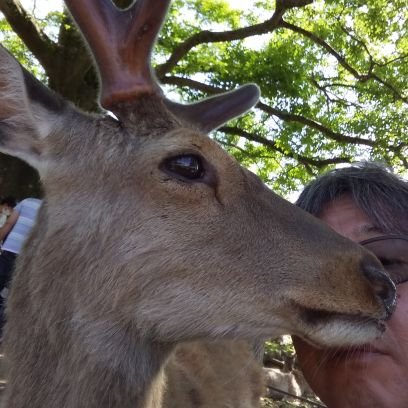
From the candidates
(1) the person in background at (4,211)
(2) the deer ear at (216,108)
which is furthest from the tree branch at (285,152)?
(2) the deer ear at (216,108)

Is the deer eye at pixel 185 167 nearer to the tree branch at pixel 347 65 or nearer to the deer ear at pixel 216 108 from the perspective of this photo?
the deer ear at pixel 216 108

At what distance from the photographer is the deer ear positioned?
3.52 metres

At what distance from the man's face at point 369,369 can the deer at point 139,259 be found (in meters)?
0.13

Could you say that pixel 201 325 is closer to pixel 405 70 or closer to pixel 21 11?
pixel 21 11

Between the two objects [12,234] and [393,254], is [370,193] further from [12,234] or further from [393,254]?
[12,234]

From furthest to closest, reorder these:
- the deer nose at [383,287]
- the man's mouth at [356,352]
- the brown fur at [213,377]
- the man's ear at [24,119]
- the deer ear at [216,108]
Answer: the brown fur at [213,377] → the deer ear at [216,108] → the man's ear at [24,119] → the man's mouth at [356,352] → the deer nose at [383,287]

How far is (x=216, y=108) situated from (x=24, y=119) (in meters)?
1.34

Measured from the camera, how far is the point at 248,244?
104 inches

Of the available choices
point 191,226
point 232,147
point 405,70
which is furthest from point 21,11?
point 191,226

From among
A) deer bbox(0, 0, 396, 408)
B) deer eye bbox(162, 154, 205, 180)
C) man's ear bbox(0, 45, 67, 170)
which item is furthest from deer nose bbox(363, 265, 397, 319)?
man's ear bbox(0, 45, 67, 170)

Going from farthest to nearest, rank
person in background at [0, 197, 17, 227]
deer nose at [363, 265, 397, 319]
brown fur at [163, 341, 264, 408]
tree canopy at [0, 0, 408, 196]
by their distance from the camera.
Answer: tree canopy at [0, 0, 408, 196], person in background at [0, 197, 17, 227], brown fur at [163, 341, 264, 408], deer nose at [363, 265, 397, 319]

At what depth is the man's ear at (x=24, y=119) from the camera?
2943 millimetres

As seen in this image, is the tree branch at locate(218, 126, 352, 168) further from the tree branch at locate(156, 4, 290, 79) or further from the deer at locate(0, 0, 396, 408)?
the deer at locate(0, 0, 396, 408)

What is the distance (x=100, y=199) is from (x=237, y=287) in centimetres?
78
